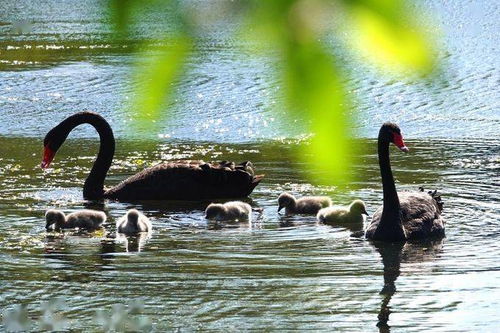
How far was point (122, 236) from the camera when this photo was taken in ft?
24.0

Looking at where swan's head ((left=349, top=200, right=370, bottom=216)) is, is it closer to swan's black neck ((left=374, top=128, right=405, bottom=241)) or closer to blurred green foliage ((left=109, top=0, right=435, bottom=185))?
swan's black neck ((left=374, top=128, right=405, bottom=241))

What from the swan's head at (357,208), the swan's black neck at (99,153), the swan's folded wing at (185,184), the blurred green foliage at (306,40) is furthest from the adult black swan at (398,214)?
the blurred green foliage at (306,40)

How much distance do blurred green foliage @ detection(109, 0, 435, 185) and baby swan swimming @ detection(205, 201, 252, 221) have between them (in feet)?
20.4

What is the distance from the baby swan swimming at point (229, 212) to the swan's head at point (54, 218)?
981mm

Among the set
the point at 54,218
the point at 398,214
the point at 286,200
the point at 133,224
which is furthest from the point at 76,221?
the point at 398,214

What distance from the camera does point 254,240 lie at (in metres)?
7.08

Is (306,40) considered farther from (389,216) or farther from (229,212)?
(229,212)

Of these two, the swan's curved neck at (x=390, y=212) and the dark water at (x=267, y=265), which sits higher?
the swan's curved neck at (x=390, y=212)

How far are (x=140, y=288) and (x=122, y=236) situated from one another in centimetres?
141

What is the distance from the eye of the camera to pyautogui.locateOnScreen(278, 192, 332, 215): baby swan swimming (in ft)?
25.8

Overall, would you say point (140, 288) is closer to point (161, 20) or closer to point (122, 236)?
point (122, 236)

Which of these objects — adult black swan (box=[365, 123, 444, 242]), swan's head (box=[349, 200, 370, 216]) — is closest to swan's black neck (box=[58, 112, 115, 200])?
swan's head (box=[349, 200, 370, 216])

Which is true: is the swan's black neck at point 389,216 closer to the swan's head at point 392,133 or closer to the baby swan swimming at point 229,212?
the swan's head at point 392,133

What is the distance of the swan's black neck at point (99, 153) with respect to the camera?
→ 884cm
